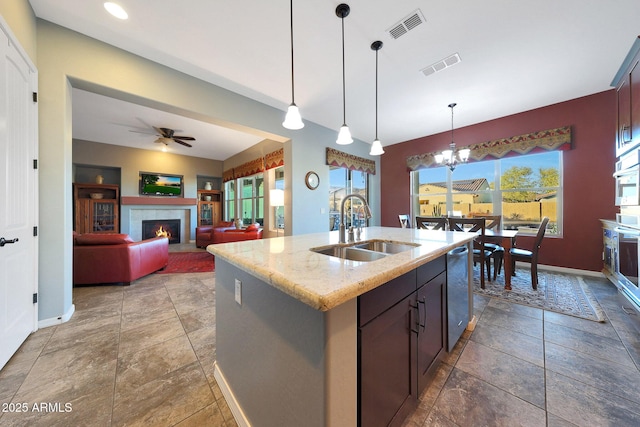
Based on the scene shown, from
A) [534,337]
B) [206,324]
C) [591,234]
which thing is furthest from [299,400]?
[591,234]

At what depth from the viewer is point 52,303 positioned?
2053mm

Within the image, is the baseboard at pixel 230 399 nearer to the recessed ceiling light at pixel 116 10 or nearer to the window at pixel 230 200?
the recessed ceiling light at pixel 116 10

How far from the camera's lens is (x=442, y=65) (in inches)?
104

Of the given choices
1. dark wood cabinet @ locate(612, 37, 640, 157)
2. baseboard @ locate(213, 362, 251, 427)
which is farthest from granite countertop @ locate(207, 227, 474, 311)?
dark wood cabinet @ locate(612, 37, 640, 157)

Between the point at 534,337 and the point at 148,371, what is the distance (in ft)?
9.85

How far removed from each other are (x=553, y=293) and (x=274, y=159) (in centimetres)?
510

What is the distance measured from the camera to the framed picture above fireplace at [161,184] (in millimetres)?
6328

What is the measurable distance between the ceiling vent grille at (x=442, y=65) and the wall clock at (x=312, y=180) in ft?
7.72

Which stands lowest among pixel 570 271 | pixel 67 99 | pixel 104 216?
pixel 570 271

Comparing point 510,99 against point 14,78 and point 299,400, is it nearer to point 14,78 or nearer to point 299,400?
point 299,400

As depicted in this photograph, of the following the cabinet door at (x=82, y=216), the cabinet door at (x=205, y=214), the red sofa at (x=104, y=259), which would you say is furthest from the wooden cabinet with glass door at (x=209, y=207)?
the red sofa at (x=104, y=259)

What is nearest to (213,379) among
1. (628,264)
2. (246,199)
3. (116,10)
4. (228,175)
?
(116,10)

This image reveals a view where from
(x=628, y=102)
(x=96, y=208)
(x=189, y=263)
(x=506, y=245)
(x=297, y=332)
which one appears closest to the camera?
(x=297, y=332)

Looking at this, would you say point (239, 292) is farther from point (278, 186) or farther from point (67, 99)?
point (278, 186)
